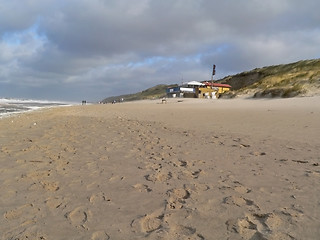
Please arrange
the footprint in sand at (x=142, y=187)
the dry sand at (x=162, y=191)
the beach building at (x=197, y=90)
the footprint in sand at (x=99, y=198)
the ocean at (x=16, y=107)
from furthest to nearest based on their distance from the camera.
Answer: the beach building at (x=197, y=90), the ocean at (x=16, y=107), the footprint in sand at (x=142, y=187), the footprint in sand at (x=99, y=198), the dry sand at (x=162, y=191)

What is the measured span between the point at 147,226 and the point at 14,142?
20.2 feet

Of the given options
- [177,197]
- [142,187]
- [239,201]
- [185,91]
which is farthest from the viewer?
[185,91]

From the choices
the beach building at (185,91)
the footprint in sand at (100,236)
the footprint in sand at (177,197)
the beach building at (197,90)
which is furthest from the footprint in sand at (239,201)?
the beach building at (185,91)

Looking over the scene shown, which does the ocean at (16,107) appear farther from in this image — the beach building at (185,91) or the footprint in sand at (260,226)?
the beach building at (185,91)

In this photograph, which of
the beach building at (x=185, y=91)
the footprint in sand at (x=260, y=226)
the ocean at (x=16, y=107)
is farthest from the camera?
the beach building at (x=185, y=91)

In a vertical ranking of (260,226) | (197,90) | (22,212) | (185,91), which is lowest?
(260,226)

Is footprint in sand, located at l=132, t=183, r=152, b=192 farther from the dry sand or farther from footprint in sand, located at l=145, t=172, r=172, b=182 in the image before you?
footprint in sand, located at l=145, t=172, r=172, b=182

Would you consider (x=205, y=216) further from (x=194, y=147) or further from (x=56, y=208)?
(x=194, y=147)

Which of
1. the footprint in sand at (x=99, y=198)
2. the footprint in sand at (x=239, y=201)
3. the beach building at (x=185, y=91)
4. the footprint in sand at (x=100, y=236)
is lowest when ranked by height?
the footprint in sand at (x=239, y=201)

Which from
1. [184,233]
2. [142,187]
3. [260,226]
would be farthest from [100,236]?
[260,226]

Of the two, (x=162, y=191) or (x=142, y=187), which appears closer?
(x=162, y=191)


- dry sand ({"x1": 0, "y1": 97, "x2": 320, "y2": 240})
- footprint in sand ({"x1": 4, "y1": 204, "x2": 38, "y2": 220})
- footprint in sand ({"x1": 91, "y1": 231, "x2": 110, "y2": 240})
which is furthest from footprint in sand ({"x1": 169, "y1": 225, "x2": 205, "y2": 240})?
footprint in sand ({"x1": 4, "y1": 204, "x2": 38, "y2": 220})

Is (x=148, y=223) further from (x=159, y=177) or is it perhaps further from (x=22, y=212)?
(x=22, y=212)

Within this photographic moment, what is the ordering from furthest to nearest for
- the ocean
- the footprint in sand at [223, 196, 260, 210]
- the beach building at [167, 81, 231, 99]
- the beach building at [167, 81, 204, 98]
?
1. the beach building at [167, 81, 204, 98]
2. the beach building at [167, 81, 231, 99]
3. the ocean
4. the footprint in sand at [223, 196, 260, 210]
